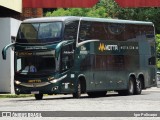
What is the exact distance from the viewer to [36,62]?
3006 cm

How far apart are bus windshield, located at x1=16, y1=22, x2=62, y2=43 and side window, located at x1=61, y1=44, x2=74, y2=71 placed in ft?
2.27

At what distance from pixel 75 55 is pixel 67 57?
541 millimetres

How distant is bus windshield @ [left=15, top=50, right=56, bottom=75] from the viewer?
97.9 feet

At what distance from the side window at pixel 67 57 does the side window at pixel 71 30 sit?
1.23ft

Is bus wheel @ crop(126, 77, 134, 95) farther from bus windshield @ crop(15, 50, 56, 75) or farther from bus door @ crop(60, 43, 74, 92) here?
bus windshield @ crop(15, 50, 56, 75)

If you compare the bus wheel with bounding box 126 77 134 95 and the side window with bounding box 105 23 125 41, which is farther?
the bus wheel with bounding box 126 77 134 95

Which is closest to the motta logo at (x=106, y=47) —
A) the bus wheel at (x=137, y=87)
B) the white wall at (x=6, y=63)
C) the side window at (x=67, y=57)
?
the side window at (x=67, y=57)

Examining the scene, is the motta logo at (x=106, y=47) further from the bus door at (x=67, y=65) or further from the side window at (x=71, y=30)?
the bus door at (x=67, y=65)

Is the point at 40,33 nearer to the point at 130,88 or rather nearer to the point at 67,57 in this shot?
the point at 67,57

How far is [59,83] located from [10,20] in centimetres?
1119

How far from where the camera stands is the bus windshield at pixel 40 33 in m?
29.8

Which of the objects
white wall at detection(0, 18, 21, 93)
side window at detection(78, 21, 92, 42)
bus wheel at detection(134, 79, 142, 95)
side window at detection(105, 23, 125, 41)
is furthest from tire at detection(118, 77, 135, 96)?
white wall at detection(0, 18, 21, 93)

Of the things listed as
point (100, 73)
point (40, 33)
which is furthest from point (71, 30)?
point (100, 73)

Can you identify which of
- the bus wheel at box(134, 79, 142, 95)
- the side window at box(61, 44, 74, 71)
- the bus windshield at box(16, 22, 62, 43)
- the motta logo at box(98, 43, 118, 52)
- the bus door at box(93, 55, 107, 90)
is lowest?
the bus wheel at box(134, 79, 142, 95)
